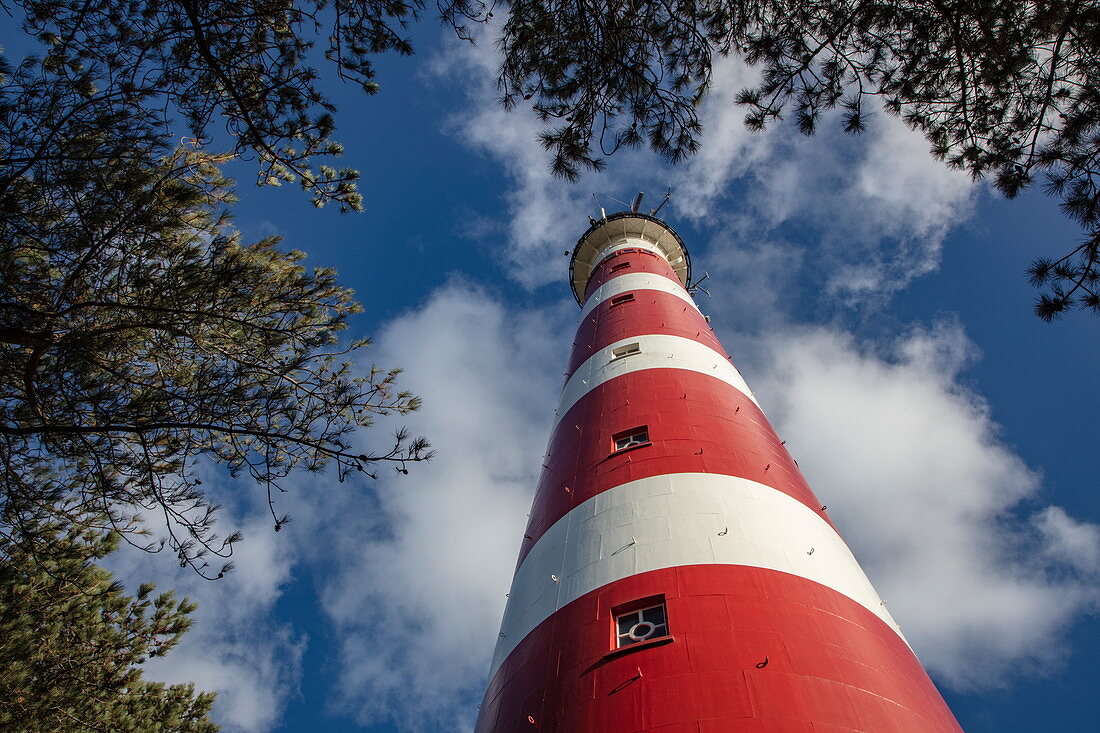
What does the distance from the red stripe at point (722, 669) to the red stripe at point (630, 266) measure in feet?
39.5

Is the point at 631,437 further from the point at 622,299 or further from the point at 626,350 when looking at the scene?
the point at 622,299

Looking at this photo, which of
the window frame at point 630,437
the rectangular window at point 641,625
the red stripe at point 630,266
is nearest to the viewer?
the rectangular window at point 641,625

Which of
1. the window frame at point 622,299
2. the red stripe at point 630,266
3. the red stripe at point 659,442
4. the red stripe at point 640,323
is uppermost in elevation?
the red stripe at point 630,266

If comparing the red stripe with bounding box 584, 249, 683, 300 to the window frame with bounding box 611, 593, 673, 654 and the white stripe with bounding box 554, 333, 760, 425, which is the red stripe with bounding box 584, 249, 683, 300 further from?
the window frame with bounding box 611, 593, 673, 654

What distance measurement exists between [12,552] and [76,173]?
4.35 metres

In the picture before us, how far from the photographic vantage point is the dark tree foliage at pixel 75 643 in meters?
7.62

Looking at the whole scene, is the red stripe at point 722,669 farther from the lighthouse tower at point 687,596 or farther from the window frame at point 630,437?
the window frame at point 630,437

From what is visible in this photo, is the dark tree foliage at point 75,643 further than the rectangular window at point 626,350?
No

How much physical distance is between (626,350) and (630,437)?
3.18m

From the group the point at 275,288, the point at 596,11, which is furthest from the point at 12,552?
the point at 596,11

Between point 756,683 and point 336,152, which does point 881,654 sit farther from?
point 336,152

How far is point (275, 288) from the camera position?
7.16 meters

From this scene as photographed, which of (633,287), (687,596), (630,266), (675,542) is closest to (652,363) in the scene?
(675,542)

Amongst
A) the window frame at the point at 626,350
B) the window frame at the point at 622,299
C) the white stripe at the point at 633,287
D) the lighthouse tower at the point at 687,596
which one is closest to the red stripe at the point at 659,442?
the lighthouse tower at the point at 687,596
